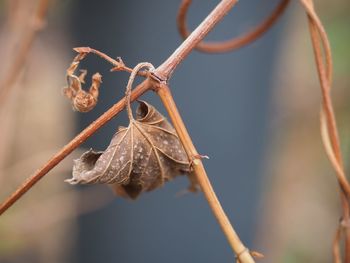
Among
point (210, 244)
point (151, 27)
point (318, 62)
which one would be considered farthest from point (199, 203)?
point (318, 62)

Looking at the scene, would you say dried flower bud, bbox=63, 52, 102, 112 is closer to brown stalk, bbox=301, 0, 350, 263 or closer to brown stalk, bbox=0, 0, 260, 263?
brown stalk, bbox=0, 0, 260, 263

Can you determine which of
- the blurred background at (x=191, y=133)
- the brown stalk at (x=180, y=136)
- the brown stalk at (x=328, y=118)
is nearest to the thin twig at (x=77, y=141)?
the brown stalk at (x=180, y=136)

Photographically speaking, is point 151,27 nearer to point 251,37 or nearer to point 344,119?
point 251,37

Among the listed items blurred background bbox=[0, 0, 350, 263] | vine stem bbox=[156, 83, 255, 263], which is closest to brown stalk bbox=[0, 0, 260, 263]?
vine stem bbox=[156, 83, 255, 263]

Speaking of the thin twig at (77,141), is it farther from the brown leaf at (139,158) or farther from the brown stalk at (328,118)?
the brown stalk at (328,118)

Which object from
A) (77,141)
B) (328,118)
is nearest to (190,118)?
(328,118)
